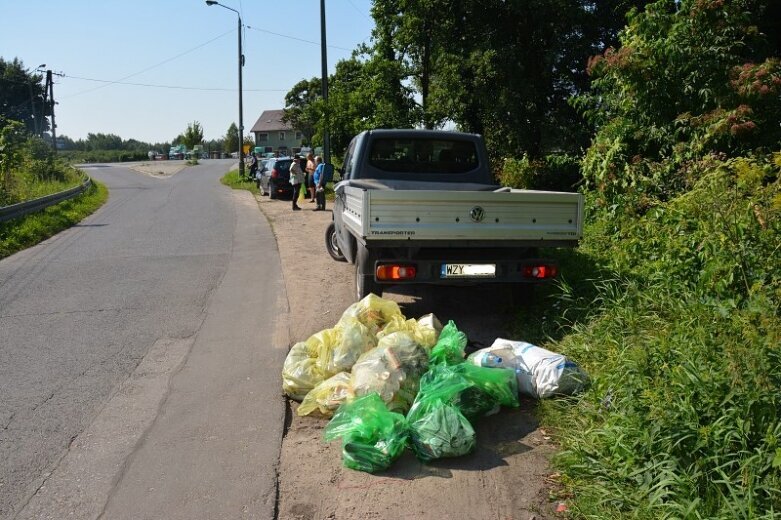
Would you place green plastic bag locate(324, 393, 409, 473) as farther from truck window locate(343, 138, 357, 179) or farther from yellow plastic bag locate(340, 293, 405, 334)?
truck window locate(343, 138, 357, 179)

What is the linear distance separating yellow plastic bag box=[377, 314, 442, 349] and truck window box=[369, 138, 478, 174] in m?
3.51

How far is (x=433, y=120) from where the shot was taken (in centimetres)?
2448

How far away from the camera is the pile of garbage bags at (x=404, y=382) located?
4004 mm

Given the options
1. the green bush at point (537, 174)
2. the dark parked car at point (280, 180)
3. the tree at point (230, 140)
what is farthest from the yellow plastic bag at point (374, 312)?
the tree at point (230, 140)

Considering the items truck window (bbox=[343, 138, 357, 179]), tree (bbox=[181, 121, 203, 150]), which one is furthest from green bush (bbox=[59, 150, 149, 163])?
truck window (bbox=[343, 138, 357, 179])

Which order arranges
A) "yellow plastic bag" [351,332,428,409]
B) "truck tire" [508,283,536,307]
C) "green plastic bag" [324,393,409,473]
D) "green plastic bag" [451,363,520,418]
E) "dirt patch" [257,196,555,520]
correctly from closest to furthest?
"dirt patch" [257,196,555,520], "green plastic bag" [324,393,409,473], "green plastic bag" [451,363,520,418], "yellow plastic bag" [351,332,428,409], "truck tire" [508,283,536,307]

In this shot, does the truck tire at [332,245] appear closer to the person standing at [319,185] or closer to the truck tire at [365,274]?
the truck tire at [365,274]

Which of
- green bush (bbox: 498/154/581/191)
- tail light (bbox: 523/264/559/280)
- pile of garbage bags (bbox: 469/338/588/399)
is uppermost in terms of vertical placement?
green bush (bbox: 498/154/581/191)

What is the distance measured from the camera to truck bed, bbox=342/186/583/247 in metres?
6.10

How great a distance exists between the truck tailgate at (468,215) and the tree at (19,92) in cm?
8244

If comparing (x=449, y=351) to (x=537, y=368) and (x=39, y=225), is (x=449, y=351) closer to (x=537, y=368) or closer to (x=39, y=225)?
(x=537, y=368)

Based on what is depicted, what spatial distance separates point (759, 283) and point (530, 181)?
13756 mm

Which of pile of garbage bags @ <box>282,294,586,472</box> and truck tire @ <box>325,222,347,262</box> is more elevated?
truck tire @ <box>325,222,347,262</box>

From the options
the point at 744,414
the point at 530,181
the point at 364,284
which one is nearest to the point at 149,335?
the point at 364,284
